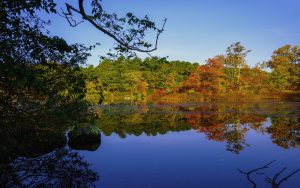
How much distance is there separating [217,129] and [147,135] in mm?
4275

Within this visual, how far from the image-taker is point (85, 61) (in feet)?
23.8

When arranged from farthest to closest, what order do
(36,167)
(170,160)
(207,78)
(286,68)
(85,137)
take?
(286,68) → (207,78) → (85,137) → (170,160) → (36,167)

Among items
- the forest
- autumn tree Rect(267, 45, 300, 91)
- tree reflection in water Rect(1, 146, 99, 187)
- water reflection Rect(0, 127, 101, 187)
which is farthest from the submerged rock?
autumn tree Rect(267, 45, 300, 91)

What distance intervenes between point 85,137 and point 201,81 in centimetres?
3917

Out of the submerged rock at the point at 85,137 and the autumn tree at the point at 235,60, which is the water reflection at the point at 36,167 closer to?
the submerged rock at the point at 85,137

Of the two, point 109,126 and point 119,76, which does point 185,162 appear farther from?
point 119,76

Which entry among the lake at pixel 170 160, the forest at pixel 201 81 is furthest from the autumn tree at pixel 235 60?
the lake at pixel 170 160

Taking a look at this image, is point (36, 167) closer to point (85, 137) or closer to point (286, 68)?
point (85, 137)

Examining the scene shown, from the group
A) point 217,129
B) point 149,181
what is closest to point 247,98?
point 217,129

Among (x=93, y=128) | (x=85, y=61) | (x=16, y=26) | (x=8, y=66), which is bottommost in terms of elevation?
(x=93, y=128)

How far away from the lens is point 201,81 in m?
49.7

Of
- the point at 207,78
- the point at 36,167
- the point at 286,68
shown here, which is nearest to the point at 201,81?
the point at 207,78

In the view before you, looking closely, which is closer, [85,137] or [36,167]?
[36,167]

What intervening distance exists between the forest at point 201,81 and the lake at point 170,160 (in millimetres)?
32019
